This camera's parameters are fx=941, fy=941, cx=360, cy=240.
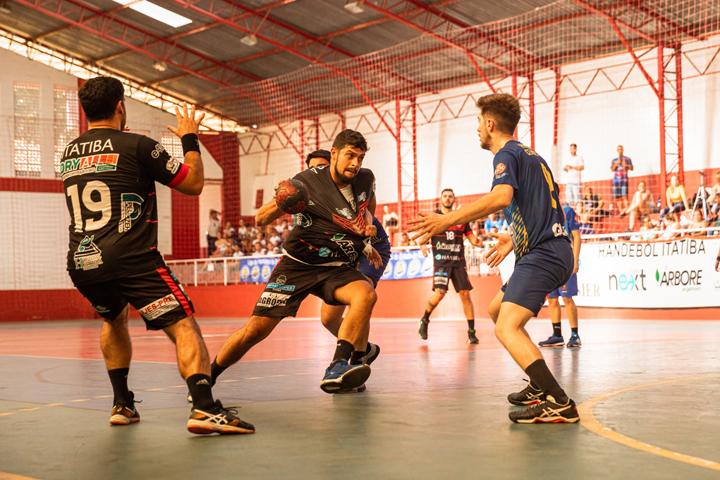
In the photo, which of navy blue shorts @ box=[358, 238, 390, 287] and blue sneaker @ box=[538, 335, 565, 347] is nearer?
navy blue shorts @ box=[358, 238, 390, 287]

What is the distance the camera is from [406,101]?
122 feet

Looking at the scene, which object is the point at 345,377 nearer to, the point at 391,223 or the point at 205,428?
the point at 205,428

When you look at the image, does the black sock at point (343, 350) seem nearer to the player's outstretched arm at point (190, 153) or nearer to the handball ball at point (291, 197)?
the handball ball at point (291, 197)

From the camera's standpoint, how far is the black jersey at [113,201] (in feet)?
18.6

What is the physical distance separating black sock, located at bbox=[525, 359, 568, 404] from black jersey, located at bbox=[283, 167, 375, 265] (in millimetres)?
2096

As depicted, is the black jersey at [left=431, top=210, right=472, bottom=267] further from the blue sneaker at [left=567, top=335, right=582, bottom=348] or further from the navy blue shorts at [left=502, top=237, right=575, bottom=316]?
the navy blue shorts at [left=502, top=237, right=575, bottom=316]

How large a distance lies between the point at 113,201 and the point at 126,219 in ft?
0.44

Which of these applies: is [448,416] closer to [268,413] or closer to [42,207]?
[268,413]

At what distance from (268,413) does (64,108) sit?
34029 mm

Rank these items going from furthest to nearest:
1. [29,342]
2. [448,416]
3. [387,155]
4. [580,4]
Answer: [387,155] → [580,4] → [29,342] → [448,416]

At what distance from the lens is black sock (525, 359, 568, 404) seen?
19.0 ft

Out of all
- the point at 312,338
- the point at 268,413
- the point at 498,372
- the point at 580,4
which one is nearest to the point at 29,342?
the point at 312,338

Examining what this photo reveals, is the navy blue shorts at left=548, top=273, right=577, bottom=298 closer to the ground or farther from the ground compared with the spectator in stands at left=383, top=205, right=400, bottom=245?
closer to the ground

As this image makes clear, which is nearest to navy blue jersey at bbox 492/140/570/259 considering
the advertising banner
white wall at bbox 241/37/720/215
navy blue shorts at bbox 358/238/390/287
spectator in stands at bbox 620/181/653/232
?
navy blue shorts at bbox 358/238/390/287
